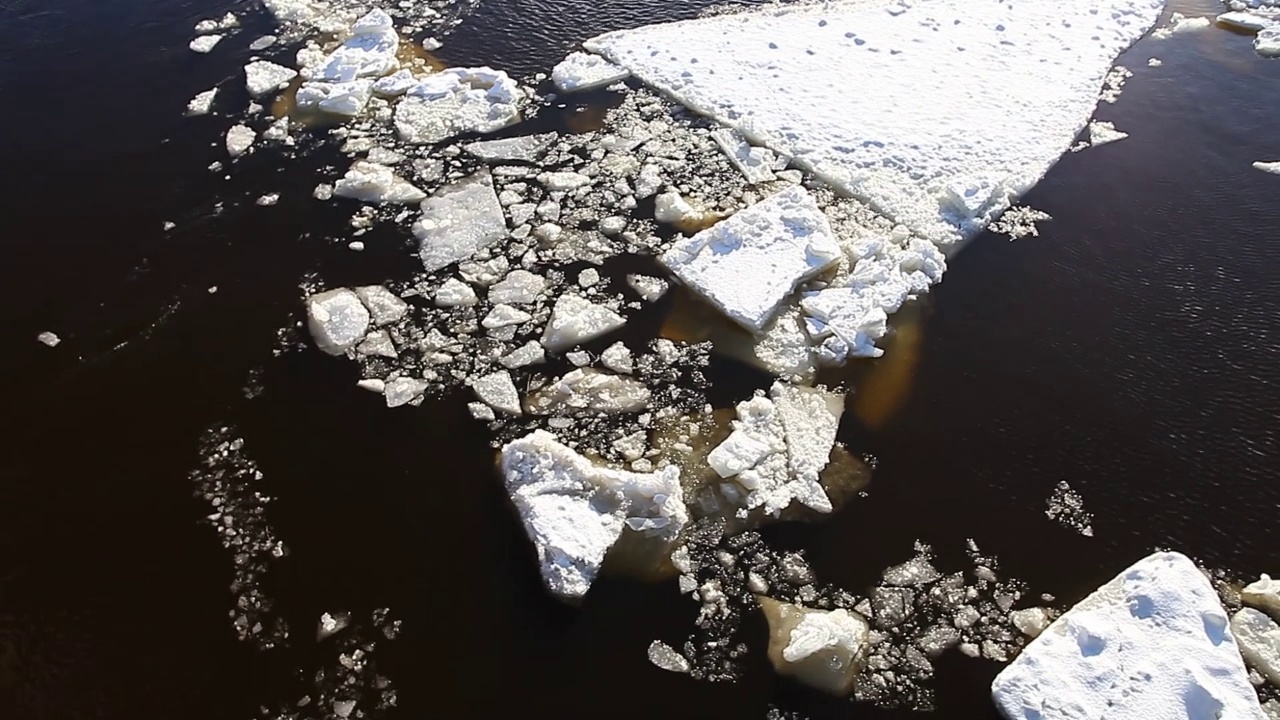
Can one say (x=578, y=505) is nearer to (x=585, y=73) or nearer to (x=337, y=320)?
(x=337, y=320)

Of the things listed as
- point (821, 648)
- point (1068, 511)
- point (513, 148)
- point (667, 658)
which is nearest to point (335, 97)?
point (513, 148)

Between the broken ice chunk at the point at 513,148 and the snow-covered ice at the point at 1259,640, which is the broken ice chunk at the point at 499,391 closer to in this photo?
the broken ice chunk at the point at 513,148

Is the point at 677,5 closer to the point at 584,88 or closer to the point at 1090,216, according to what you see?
the point at 584,88

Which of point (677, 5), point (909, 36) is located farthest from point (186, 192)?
point (909, 36)

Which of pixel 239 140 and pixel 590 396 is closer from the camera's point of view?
pixel 590 396

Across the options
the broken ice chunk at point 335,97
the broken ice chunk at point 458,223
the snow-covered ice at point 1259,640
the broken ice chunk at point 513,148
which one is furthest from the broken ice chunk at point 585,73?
the snow-covered ice at point 1259,640

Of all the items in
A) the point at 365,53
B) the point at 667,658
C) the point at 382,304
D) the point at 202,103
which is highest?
the point at 365,53
